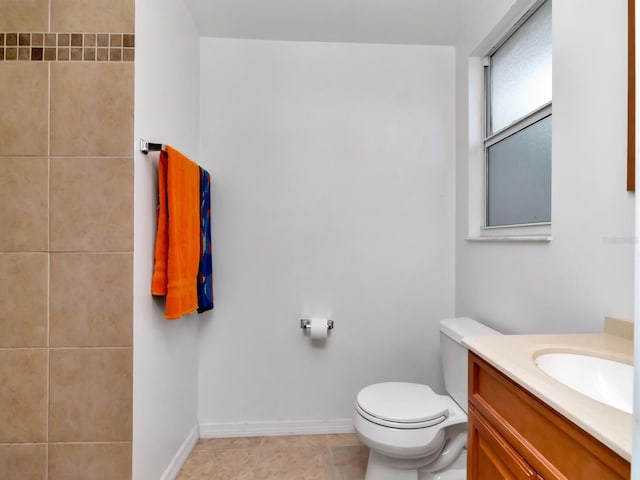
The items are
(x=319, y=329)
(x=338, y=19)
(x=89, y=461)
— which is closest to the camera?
(x=89, y=461)

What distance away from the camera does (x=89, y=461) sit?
1275mm

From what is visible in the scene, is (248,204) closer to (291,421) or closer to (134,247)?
(134,247)

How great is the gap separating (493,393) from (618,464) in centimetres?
36

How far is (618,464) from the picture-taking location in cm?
50

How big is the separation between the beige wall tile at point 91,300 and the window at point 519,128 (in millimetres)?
1680

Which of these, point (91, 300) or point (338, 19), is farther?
point (338, 19)

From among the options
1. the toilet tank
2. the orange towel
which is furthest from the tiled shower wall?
the toilet tank

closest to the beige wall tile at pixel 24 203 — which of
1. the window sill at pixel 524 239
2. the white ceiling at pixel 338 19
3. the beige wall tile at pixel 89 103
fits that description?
the beige wall tile at pixel 89 103

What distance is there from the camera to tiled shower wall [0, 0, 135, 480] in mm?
1278

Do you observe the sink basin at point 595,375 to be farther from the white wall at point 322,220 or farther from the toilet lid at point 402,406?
the white wall at point 322,220

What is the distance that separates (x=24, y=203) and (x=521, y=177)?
81.9 inches

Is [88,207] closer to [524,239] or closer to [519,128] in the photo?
[524,239]

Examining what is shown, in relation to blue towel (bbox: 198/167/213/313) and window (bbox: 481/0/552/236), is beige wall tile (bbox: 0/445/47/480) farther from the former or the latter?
window (bbox: 481/0/552/236)

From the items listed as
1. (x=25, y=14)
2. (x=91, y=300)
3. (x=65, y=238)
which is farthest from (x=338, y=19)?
(x=91, y=300)
